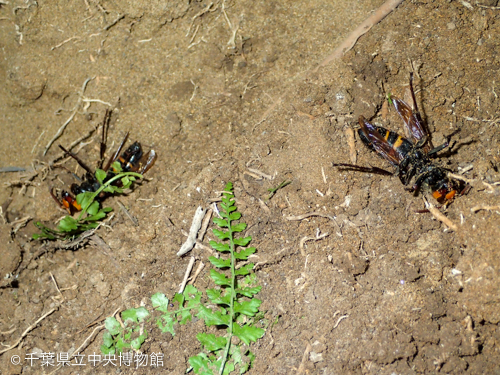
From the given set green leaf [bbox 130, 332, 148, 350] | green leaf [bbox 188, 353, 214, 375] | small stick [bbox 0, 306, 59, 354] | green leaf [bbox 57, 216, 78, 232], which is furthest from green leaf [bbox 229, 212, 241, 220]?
small stick [bbox 0, 306, 59, 354]

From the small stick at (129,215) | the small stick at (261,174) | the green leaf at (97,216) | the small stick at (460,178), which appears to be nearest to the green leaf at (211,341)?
the small stick at (129,215)

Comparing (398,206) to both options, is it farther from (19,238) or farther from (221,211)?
(19,238)

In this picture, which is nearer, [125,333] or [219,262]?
[219,262]

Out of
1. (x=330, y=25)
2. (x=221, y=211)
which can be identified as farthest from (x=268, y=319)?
(x=330, y=25)

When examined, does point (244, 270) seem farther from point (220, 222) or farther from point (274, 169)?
point (274, 169)

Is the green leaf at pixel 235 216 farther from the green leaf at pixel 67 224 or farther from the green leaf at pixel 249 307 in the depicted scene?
the green leaf at pixel 67 224

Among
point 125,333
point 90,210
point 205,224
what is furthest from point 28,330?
point 205,224

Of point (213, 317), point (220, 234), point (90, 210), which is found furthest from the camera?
point (90, 210)
